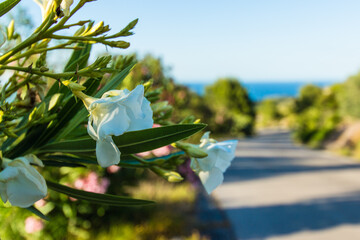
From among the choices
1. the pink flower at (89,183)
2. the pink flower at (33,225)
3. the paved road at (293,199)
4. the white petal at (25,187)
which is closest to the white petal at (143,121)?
the white petal at (25,187)

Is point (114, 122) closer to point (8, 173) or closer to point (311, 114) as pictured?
point (8, 173)

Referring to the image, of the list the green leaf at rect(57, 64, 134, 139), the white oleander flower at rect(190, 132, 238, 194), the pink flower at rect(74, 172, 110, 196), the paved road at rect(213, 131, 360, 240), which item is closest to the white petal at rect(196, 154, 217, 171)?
the white oleander flower at rect(190, 132, 238, 194)

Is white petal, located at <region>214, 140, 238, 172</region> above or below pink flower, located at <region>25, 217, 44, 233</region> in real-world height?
above

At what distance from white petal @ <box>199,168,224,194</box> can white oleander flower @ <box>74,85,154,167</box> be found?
165mm

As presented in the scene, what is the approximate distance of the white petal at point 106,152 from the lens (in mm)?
348

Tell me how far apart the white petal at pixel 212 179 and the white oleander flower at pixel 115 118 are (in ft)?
0.54

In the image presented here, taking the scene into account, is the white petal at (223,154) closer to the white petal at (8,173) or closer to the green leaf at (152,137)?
the green leaf at (152,137)

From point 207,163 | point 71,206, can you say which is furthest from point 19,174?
point 71,206

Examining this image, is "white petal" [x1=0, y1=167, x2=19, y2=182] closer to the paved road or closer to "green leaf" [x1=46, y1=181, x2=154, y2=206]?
"green leaf" [x1=46, y1=181, x2=154, y2=206]

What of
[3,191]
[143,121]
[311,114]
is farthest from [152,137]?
[311,114]

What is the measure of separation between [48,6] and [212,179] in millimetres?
309

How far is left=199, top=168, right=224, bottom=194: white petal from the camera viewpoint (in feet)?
1.62

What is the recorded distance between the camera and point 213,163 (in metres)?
0.49

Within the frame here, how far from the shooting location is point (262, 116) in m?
29.1
